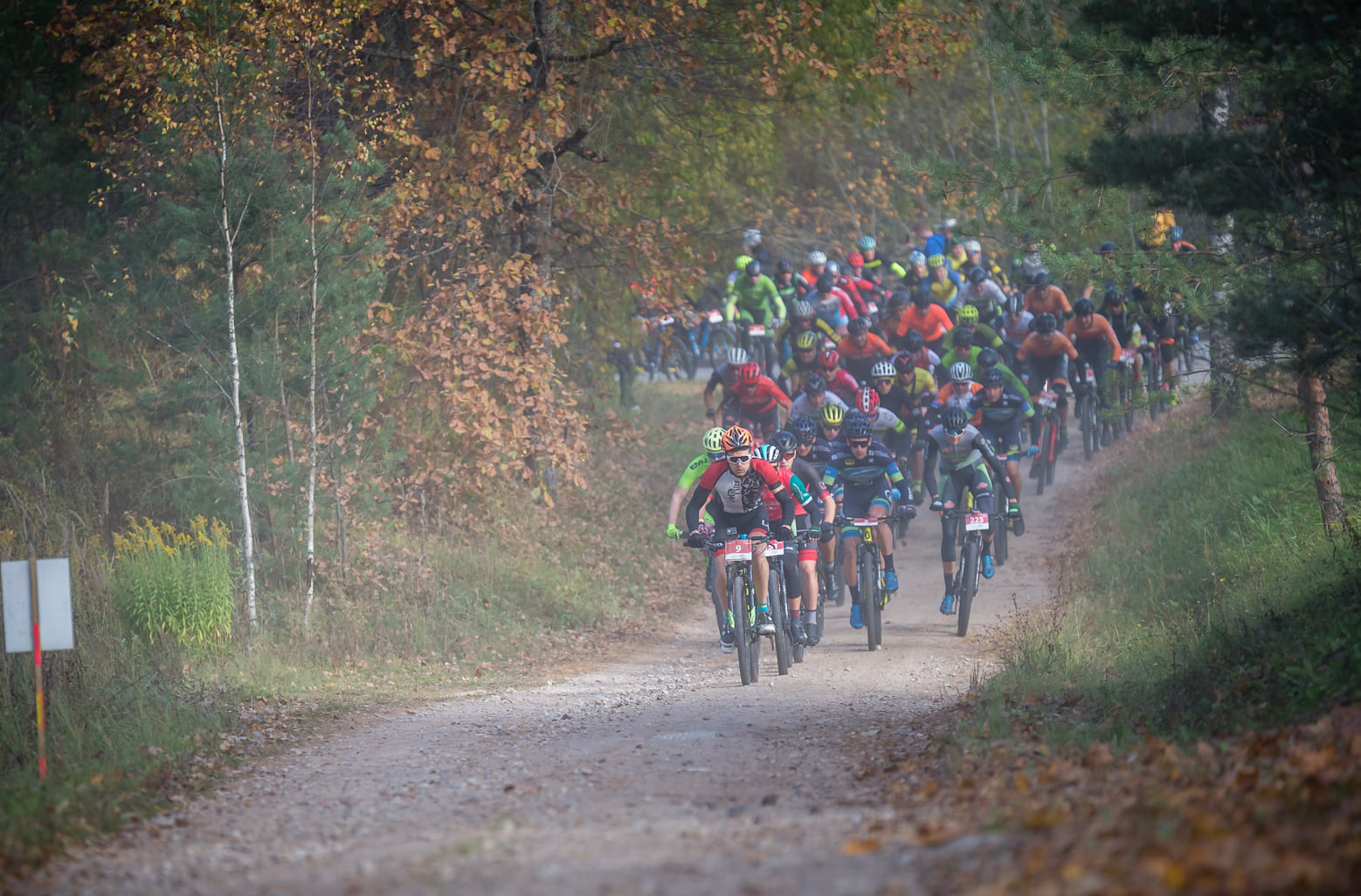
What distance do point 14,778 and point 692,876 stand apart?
4565 mm

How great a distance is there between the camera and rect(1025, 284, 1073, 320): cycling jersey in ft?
64.4

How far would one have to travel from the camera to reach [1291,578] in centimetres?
1019

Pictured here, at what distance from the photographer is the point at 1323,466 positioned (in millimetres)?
11211

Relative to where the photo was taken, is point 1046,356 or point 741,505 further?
point 1046,356

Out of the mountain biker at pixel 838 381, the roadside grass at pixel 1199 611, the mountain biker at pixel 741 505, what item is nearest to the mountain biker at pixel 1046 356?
the roadside grass at pixel 1199 611

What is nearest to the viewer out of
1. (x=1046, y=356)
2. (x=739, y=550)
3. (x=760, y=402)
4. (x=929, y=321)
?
(x=739, y=550)

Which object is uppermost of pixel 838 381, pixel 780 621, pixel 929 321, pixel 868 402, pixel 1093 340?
pixel 929 321

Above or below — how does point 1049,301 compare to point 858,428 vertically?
above

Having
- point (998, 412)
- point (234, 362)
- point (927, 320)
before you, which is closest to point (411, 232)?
point (234, 362)

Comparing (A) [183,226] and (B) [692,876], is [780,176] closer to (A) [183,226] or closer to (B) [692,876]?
(A) [183,226]

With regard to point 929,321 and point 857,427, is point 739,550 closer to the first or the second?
point 857,427

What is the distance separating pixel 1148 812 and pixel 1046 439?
14585mm

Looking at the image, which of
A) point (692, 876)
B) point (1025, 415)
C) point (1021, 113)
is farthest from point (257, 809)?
point (1021, 113)

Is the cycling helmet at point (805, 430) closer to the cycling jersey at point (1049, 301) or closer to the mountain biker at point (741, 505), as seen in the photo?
the mountain biker at point (741, 505)
